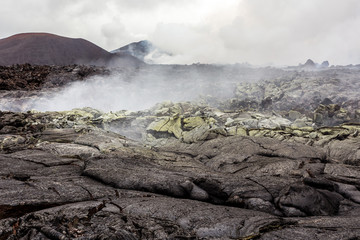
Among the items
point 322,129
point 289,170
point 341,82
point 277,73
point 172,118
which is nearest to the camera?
point 289,170

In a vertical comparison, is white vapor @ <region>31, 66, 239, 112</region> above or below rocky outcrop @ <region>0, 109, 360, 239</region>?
above

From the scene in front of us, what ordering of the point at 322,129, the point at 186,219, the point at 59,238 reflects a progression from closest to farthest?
the point at 59,238
the point at 186,219
the point at 322,129

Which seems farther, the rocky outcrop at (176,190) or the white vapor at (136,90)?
the white vapor at (136,90)

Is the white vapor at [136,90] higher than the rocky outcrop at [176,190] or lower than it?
higher

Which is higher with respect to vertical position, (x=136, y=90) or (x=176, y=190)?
(x=136, y=90)

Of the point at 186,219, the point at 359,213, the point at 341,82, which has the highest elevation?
the point at 341,82

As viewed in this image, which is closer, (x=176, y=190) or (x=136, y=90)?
(x=176, y=190)

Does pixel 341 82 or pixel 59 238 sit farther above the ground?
pixel 341 82

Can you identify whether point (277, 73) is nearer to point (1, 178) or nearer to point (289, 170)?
point (289, 170)

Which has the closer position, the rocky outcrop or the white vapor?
the rocky outcrop

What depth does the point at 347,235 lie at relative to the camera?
153 inches

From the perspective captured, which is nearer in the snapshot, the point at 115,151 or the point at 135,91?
the point at 115,151

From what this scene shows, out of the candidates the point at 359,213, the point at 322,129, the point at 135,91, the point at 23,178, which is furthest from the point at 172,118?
the point at 135,91

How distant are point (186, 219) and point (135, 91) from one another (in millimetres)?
34187
